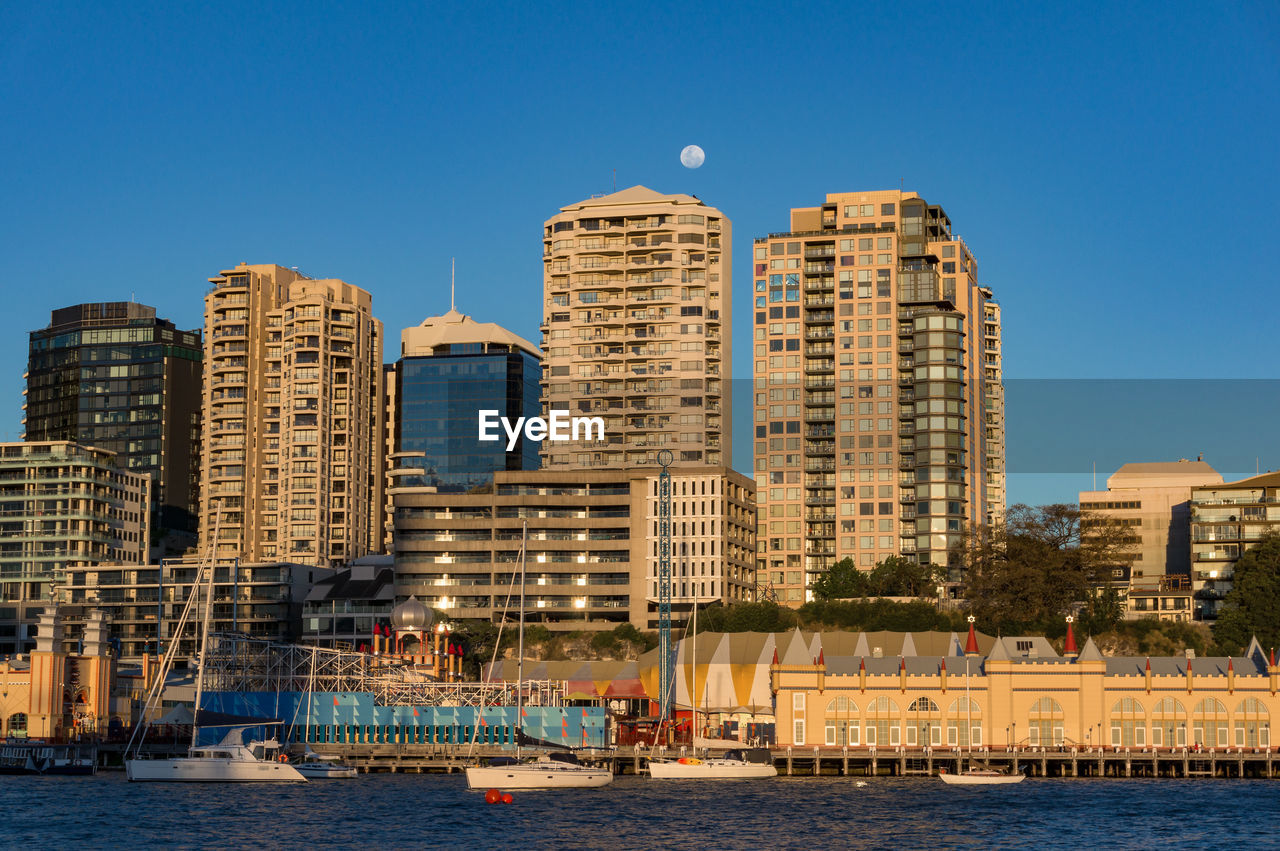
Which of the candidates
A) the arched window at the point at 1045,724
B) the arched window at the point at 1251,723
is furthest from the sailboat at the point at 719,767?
the arched window at the point at 1251,723

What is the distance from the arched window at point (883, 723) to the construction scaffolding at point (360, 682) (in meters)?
28.6

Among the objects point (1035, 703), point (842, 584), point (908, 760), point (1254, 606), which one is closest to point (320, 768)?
point (908, 760)

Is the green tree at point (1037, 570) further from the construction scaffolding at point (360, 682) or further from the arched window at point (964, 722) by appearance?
the construction scaffolding at point (360, 682)

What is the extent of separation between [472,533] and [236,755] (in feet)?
225

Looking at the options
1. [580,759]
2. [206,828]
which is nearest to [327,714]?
[580,759]

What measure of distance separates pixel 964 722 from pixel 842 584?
188 feet

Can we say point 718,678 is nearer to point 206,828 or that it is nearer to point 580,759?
point 580,759

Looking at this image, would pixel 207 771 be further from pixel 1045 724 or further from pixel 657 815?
pixel 1045 724

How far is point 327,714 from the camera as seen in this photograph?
142 m

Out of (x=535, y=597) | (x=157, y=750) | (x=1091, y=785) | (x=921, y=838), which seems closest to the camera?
(x=921, y=838)

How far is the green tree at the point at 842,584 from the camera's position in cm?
18825

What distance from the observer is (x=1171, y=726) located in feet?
436

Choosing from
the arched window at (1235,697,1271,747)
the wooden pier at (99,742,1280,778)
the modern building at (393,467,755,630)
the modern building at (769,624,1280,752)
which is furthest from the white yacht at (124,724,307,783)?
the arched window at (1235,697,1271,747)

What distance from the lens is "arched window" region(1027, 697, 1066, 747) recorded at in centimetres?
13400
